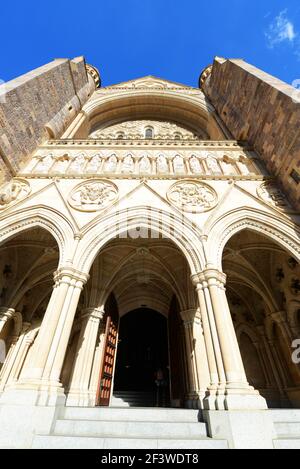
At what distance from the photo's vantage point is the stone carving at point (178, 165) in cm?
848

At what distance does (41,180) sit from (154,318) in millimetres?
10997

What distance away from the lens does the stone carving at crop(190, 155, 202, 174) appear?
845 centimetres

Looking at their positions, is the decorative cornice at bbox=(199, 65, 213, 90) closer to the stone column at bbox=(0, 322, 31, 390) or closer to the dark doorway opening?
the dark doorway opening

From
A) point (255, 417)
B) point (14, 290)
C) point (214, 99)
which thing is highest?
point (214, 99)

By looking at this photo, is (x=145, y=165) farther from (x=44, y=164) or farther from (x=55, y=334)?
(x=55, y=334)

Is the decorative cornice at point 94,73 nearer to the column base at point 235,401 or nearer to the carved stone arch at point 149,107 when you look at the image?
the carved stone arch at point 149,107

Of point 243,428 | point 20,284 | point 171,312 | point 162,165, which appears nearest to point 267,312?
point 171,312

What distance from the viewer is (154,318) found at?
14.7m

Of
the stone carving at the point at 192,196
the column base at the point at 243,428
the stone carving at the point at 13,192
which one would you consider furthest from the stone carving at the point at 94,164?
the column base at the point at 243,428

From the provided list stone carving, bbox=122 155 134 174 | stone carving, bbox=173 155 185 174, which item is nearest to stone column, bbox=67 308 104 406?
stone carving, bbox=122 155 134 174

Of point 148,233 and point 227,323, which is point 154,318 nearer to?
point 148,233

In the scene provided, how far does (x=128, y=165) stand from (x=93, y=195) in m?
2.22

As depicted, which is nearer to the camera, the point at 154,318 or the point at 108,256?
the point at 108,256
